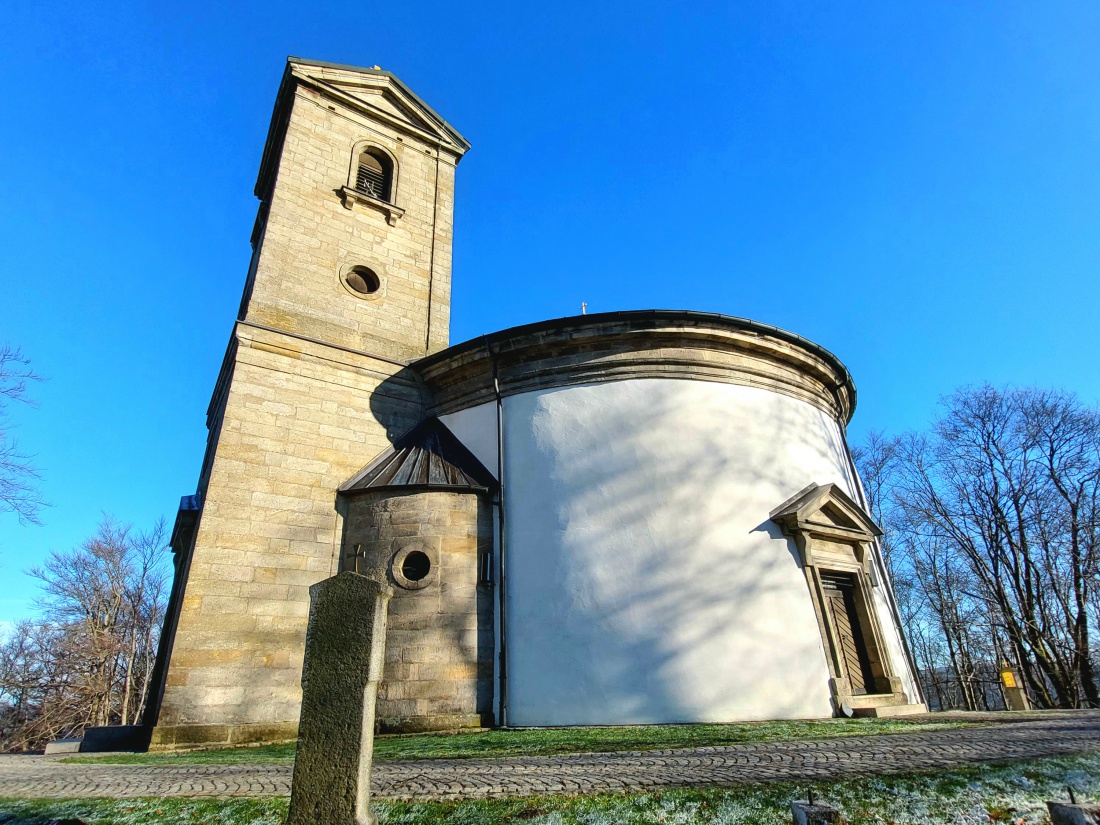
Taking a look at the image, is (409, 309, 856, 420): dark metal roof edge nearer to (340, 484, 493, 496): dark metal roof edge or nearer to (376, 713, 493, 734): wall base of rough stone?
(340, 484, 493, 496): dark metal roof edge

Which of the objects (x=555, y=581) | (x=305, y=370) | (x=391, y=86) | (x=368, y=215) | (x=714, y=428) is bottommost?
(x=555, y=581)

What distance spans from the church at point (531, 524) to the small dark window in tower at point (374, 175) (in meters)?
2.37

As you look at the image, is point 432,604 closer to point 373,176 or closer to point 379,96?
point 373,176

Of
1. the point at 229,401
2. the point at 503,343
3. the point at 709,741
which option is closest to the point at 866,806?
the point at 709,741

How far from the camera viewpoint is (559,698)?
9.42m

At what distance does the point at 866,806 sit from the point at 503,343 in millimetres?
9361

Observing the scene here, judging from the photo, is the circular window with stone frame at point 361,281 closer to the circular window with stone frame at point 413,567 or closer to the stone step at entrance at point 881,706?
the circular window with stone frame at point 413,567

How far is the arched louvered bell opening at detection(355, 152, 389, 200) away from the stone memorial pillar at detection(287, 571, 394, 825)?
1331 centimetres

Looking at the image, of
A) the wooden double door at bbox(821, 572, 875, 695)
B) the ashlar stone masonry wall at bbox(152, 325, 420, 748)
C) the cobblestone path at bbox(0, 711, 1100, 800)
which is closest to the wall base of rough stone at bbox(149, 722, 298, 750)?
the ashlar stone masonry wall at bbox(152, 325, 420, 748)

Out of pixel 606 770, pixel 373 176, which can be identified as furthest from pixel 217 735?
pixel 373 176

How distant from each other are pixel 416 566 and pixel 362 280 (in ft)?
22.8

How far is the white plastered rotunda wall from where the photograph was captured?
9.29 metres

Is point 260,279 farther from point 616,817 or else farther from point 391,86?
point 616,817

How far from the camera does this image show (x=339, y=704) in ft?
12.5
